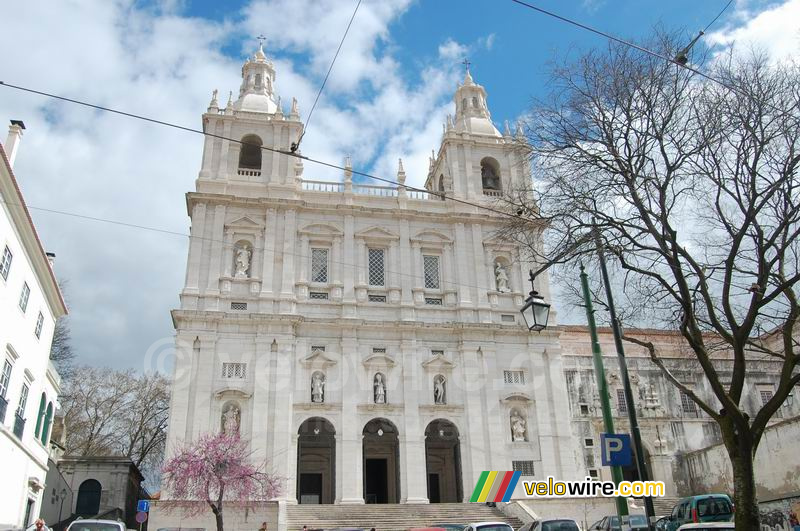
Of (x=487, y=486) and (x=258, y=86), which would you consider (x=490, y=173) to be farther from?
(x=487, y=486)

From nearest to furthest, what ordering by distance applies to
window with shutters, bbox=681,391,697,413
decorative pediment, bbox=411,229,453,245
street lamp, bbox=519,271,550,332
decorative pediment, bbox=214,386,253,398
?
street lamp, bbox=519,271,550,332
decorative pediment, bbox=214,386,253,398
decorative pediment, bbox=411,229,453,245
window with shutters, bbox=681,391,697,413

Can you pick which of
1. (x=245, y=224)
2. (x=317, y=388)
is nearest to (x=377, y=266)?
(x=245, y=224)

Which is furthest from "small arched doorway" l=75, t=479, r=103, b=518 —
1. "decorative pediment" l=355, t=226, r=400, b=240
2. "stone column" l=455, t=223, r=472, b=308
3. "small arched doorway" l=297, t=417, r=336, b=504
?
"stone column" l=455, t=223, r=472, b=308

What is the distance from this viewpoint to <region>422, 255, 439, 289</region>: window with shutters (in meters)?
35.9

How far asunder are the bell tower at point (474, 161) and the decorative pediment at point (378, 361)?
34.3ft

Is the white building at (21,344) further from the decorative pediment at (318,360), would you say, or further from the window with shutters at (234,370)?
the decorative pediment at (318,360)

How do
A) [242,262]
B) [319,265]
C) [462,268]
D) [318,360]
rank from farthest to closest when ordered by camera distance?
[462,268] → [319,265] → [242,262] → [318,360]

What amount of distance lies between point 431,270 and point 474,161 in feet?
24.8

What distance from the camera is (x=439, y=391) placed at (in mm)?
33000

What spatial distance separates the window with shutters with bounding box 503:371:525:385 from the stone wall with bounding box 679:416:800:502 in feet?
31.9

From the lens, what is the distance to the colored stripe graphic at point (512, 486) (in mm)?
30334

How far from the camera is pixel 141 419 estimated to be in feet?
147

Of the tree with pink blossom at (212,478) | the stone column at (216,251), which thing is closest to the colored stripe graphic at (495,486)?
the tree with pink blossom at (212,478)

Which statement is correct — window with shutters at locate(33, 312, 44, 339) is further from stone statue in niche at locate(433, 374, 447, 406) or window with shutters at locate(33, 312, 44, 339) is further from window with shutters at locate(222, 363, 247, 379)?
stone statue in niche at locate(433, 374, 447, 406)
